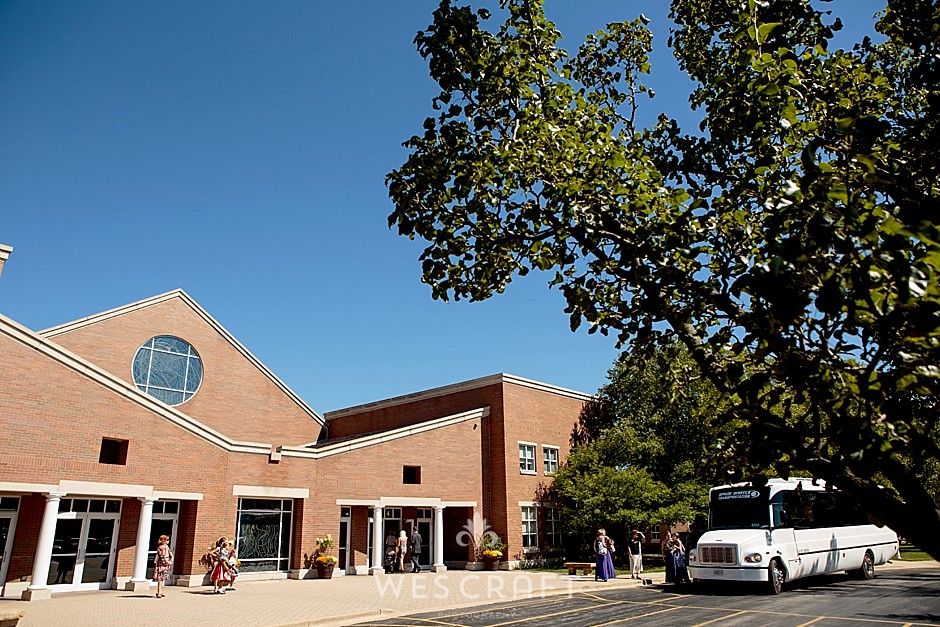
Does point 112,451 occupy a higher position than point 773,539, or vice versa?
point 112,451

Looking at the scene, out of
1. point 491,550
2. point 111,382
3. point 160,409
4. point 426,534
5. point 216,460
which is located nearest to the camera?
point 111,382

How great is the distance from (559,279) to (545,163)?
1.10 metres

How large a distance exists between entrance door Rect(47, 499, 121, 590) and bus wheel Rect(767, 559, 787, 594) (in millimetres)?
20572

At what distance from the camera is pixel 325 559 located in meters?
24.8

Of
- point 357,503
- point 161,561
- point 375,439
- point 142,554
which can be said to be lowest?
point 161,561

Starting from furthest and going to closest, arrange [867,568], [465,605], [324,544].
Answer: [324,544]
[867,568]
[465,605]

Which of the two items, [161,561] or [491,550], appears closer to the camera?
[161,561]

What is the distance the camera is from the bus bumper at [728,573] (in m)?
17.9

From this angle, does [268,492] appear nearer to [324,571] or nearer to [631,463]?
[324,571]

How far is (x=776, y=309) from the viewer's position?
2.73 metres

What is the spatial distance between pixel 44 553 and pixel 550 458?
2266 cm

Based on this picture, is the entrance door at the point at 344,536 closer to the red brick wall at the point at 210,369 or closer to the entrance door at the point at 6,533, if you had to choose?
the red brick wall at the point at 210,369

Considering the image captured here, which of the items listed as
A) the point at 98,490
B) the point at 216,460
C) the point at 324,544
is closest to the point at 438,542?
the point at 324,544

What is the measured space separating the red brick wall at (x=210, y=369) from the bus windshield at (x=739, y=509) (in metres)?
24.6
